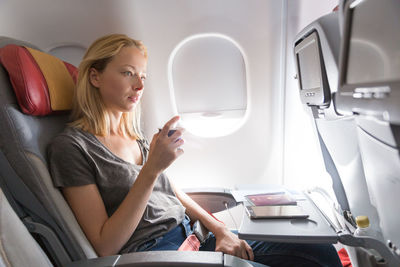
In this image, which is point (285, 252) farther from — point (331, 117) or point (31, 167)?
point (31, 167)

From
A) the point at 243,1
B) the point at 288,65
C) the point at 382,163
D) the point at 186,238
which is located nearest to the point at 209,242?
the point at 186,238

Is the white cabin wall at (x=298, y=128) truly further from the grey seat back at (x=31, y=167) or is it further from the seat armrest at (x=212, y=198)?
the grey seat back at (x=31, y=167)

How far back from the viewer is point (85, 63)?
1544mm

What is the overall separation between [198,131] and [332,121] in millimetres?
1197

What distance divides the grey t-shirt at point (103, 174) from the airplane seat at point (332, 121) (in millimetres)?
724

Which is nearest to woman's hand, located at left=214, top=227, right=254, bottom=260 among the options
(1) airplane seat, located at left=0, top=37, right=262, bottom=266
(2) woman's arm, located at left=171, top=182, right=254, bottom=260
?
(2) woman's arm, located at left=171, top=182, right=254, bottom=260

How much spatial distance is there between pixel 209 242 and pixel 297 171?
964mm

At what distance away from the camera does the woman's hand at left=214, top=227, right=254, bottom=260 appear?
1405 millimetres

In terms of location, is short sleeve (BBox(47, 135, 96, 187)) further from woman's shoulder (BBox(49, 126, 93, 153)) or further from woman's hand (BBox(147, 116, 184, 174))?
woman's hand (BBox(147, 116, 184, 174))

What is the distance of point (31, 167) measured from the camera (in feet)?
3.96

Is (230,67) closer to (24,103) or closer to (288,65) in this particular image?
(288,65)

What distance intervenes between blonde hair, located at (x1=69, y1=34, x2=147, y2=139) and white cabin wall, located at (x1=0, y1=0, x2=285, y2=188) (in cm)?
48

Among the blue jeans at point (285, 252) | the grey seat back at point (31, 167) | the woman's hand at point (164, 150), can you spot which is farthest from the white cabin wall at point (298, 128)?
the grey seat back at point (31, 167)

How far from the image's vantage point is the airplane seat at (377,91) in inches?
25.9
